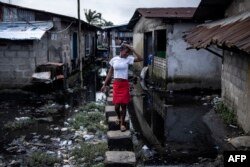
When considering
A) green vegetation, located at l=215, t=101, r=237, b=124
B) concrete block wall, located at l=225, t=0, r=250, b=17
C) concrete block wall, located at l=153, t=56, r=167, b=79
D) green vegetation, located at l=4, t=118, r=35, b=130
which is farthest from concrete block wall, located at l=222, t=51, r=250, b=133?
green vegetation, located at l=4, t=118, r=35, b=130

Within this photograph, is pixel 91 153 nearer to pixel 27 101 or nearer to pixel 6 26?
pixel 27 101

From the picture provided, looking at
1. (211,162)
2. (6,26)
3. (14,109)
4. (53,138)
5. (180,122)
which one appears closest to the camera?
(211,162)

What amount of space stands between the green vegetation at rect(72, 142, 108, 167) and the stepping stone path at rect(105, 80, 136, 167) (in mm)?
254

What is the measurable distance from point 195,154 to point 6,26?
40.3 feet

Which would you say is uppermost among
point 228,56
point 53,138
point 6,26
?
point 6,26

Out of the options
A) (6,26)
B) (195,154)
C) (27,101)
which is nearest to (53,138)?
(195,154)

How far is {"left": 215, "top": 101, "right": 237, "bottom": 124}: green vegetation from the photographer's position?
890cm

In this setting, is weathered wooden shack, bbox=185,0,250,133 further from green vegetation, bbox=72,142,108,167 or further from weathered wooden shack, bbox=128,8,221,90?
green vegetation, bbox=72,142,108,167

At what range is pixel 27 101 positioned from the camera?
12.9 m

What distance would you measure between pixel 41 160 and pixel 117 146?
143 centimetres

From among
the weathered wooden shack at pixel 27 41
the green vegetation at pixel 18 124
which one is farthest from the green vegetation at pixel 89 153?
the weathered wooden shack at pixel 27 41

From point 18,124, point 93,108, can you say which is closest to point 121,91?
point 18,124

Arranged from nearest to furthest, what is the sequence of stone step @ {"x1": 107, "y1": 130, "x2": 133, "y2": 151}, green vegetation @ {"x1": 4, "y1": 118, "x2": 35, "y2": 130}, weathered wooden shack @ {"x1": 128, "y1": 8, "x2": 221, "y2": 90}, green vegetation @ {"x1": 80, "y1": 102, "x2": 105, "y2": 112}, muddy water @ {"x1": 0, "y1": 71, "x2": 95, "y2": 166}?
stone step @ {"x1": 107, "y1": 130, "x2": 133, "y2": 151} → muddy water @ {"x1": 0, "y1": 71, "x2": 95, "y2": 166} → green vegetation @ {"x1": 4, "y1": 118, "x2": 35, "y2": 130} → green vegetation @ {"x1": 80, "y1": 102, "x2": 105, "y2": 112} → weathered wooden shack @ {"x1": 128, "y1": 8, "x2": 221, "y2": 90}

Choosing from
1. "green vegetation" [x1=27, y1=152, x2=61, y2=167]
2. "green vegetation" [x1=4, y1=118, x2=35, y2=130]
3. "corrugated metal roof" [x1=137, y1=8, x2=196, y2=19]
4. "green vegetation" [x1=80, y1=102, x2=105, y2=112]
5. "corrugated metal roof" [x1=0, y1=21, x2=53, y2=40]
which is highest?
"corrugated metal roof" [x1=137, y1=8, x2=196, y2=19]
